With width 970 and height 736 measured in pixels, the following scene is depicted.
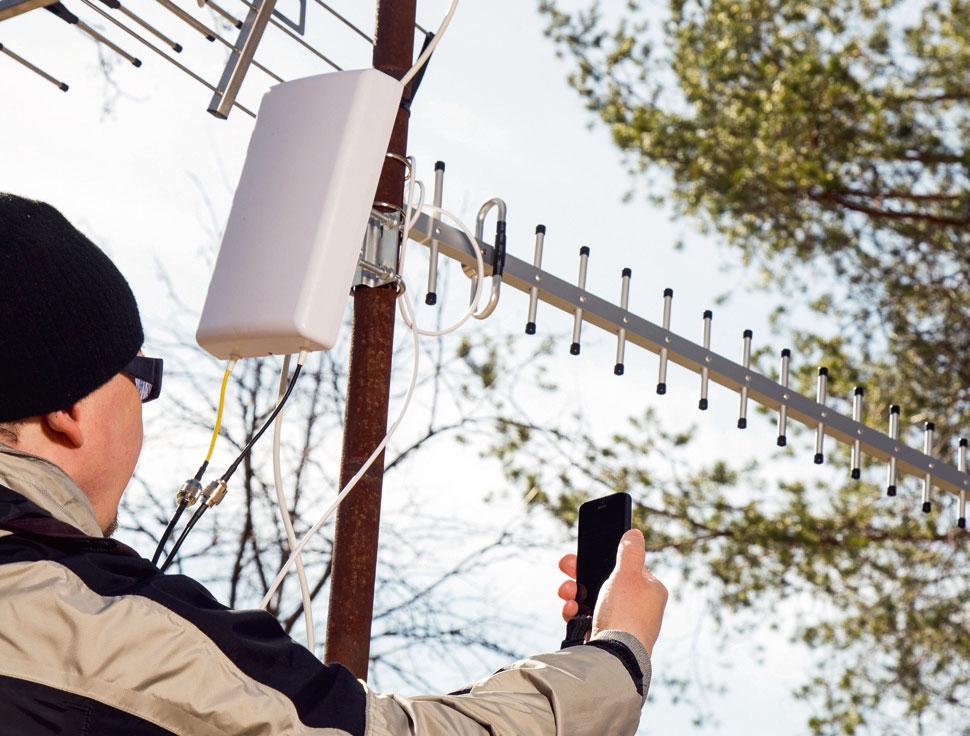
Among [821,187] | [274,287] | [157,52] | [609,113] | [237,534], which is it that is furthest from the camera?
[609,113]

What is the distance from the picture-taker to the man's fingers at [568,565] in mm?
2316

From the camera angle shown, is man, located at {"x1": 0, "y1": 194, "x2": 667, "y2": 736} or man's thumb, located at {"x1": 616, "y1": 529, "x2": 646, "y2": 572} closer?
man, located at {"x1": 0, "y1": 194, "x2": 667, "y2": 736}

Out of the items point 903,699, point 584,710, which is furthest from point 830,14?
point 584,710

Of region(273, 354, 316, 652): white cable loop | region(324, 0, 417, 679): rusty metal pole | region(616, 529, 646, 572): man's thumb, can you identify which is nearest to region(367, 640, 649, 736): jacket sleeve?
region(616, 529, 646, 572): man's thumb

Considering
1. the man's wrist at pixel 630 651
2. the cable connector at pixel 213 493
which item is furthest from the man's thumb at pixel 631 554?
the cable connector at pixel 213 493

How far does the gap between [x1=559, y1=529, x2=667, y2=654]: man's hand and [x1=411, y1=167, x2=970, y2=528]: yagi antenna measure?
1.23 meters

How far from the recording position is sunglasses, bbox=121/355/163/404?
6.19ft

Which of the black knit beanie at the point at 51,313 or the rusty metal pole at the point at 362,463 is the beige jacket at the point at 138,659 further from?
the rusty metal pole at the point at 362,463

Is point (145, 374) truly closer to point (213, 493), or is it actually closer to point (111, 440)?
point (111, 440)

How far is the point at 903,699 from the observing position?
10.7 meters

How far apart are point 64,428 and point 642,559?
85 cm

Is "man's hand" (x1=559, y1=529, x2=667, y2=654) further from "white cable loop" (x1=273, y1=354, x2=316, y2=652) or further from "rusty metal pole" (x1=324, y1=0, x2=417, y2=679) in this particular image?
"rusty metal pole" (x1=324, y1=0, x2=417, y2=679)

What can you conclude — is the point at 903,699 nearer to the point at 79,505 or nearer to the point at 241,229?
the point at 241,229

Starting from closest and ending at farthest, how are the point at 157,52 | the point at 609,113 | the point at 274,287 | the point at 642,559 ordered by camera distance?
the point at 642,559
the point at 274,287
the point at 157,52
the point at 609,113
